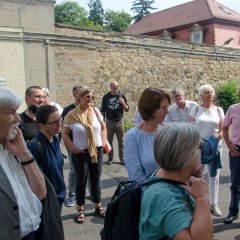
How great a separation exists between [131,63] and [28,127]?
9608 millimetres

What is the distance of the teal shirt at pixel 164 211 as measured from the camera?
1.61 metres

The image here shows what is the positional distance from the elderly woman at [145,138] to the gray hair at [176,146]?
0.96m

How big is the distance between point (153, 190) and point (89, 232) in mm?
2893

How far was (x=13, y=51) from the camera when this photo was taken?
33.4ft

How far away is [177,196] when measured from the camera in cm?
168

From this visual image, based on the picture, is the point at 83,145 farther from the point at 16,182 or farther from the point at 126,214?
the point at 126,214

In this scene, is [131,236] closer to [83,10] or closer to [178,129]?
[178,129]

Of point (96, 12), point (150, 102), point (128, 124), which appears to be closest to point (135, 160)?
point (150, 102)

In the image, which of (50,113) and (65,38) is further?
(65,38)

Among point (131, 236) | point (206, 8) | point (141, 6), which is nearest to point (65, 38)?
point (131, 236)

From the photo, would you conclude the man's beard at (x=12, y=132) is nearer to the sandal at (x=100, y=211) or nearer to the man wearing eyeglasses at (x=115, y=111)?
the sandal at (x=100, y=211)

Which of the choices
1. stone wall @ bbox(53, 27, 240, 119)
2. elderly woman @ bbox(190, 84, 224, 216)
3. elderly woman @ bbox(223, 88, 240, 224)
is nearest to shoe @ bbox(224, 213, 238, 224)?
elderly woman @ bbox(223, 88, 240, 224)

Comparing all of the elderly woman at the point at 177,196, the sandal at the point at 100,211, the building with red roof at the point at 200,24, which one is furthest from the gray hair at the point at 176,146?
the building with red roof at the point at 200,24

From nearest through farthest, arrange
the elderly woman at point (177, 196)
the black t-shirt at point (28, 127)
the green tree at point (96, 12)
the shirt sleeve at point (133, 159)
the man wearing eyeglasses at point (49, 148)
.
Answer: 1. the elderly woman at point (177, 196)
2. the shirt sleeve at point (133, 159)
3. the man wearing eyeglasses at point (49, 148)
4. the black t-shirt at point (28, 127)
5. the green tree at point (96, 12)
